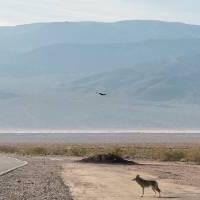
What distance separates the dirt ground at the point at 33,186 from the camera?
20.1m

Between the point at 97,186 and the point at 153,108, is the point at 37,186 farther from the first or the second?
the point at 153,108

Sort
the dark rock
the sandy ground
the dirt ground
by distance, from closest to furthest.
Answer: the dirt ground, the sandy ground, the dark rock

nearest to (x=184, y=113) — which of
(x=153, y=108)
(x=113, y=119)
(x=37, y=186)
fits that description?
(x=153, y=108)

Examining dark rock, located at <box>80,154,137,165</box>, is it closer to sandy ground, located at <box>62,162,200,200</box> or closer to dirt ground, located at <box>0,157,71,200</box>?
sandy ground, located at <box>62,162,200,200</box>

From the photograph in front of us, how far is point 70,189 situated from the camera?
75.5ft

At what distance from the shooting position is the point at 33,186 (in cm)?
2395

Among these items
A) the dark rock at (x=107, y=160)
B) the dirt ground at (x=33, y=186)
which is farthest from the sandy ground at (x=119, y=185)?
the dark rock at (x=107, y=160)

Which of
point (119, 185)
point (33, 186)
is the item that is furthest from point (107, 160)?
point (33, 186)

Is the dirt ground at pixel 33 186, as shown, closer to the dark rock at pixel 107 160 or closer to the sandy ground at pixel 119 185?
the sandy ground at pixel 119 185

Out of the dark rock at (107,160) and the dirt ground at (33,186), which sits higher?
the dark rock at (107,160)

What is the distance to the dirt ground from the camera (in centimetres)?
2009

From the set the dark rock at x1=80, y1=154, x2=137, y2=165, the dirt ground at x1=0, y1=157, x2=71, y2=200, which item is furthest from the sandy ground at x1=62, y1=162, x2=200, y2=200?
the dark rock at x1=80, y1=154, x2=137, y2=165

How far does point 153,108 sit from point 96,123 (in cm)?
2456

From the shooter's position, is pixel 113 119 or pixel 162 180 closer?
pixel 162 180
